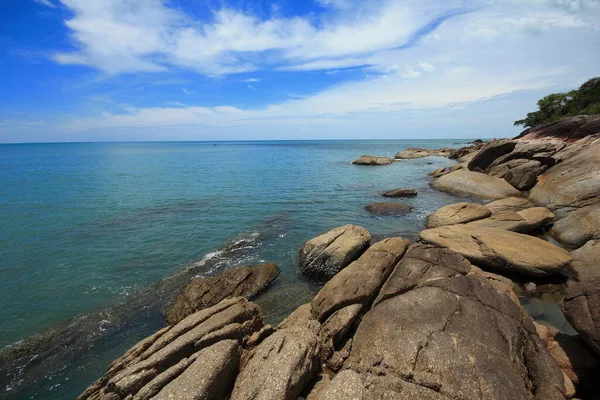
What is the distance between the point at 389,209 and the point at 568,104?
215 ft

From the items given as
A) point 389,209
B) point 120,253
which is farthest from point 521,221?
point 120,253

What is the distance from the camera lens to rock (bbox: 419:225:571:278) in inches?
462

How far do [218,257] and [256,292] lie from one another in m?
4.86

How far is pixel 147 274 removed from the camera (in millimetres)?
14984

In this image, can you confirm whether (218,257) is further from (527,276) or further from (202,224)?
(527,276)

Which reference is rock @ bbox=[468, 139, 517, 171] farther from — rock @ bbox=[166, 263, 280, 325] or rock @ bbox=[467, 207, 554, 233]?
rock @ bbox=[166, 263, 280, 325]

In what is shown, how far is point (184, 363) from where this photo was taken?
6.58 meters

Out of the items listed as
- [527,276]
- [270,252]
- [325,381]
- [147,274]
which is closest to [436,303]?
[325,381]

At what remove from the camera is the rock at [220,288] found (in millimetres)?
11702

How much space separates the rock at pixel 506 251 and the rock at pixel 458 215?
351cm

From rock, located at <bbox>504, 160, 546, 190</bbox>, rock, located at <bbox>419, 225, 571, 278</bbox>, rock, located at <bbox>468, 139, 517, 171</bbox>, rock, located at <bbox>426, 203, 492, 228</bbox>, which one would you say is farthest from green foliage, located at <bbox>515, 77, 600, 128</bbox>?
rock, located at <bbox>419, 225, 571, 278</bbox>

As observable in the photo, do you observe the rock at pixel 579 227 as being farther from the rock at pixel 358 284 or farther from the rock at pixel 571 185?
the rock at pixel 358 284

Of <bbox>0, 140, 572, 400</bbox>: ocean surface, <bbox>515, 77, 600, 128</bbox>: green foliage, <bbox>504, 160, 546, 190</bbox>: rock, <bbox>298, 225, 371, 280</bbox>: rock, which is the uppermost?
<bbox>515, 77, 600, 128</bbox>: green foliage

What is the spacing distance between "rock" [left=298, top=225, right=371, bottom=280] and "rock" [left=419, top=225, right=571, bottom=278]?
3.49 metres
